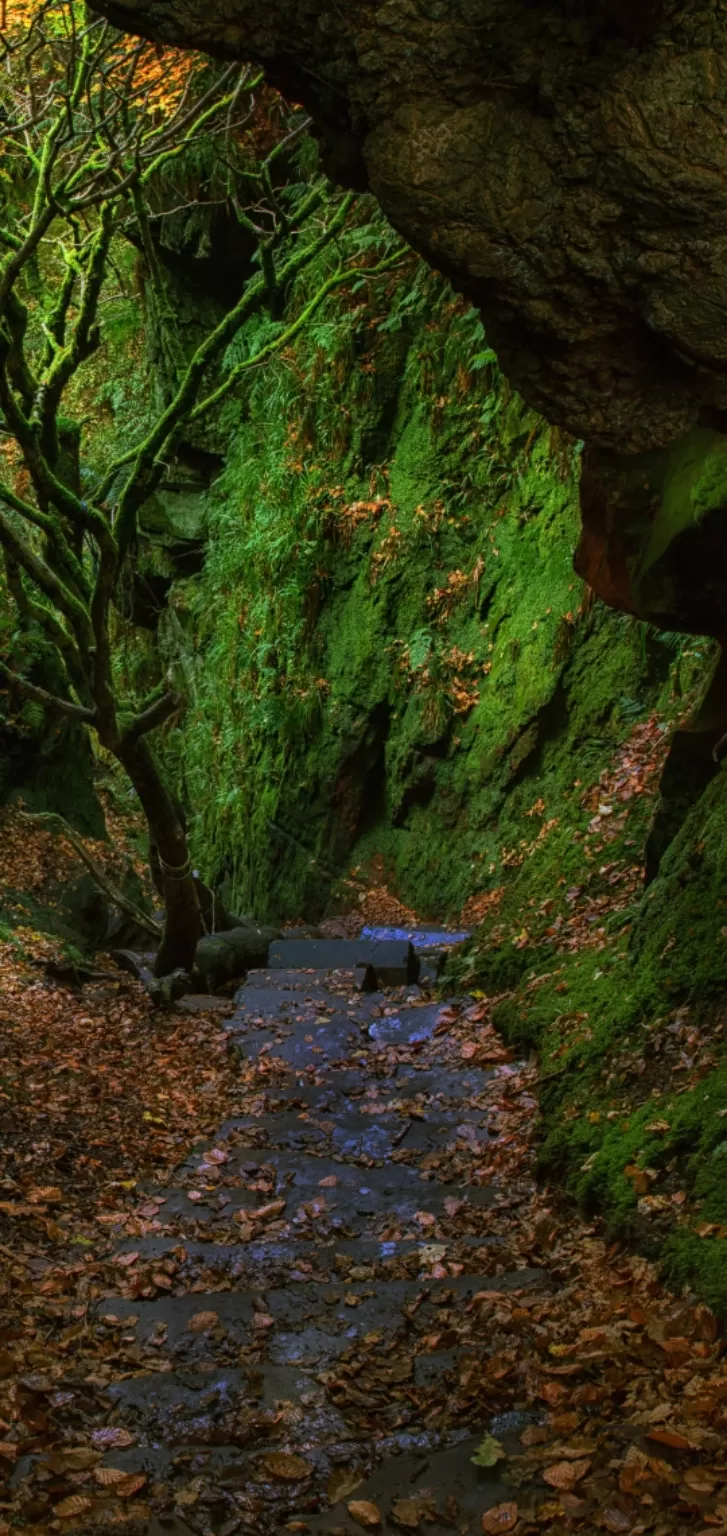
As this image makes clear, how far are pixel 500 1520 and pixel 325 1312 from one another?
1531 millimetres

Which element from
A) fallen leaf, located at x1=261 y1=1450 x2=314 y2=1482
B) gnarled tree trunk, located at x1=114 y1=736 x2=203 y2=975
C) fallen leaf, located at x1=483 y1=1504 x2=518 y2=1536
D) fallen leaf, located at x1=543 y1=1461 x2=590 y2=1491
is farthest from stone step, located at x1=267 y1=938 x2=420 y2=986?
fallen leaf, located at x1=483 y1=1504 x2=518 y2=1536

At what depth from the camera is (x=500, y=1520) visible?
2.80 metres

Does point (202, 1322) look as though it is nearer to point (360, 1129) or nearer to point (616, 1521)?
point (616, 1521)

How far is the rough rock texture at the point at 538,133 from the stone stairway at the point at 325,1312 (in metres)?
3.73

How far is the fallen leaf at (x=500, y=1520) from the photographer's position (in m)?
2.79

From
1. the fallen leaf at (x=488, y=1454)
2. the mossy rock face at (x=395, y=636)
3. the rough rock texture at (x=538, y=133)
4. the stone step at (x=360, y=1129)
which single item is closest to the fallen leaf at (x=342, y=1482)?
the fallen leaf at (x=488, y=1454)

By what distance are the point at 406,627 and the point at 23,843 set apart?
5.15 metres

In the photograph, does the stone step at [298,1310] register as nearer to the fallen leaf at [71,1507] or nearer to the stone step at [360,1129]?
the fallen leaf at [71,1507]

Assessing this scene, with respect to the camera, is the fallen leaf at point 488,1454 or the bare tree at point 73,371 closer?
the fallen leaf at point 488,1454

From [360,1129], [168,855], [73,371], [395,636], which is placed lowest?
[360,1129]

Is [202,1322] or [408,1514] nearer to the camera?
[408,1514]

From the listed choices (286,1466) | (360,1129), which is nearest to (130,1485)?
(286,1466)

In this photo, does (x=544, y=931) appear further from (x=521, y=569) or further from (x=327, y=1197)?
(x=521, y=569)

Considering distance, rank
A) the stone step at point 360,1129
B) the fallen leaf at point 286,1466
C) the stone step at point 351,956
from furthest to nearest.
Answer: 1. the stone step at point 351,956
2. the stone step at point 360,1129
3. the fallen leaf at point 286,1466
